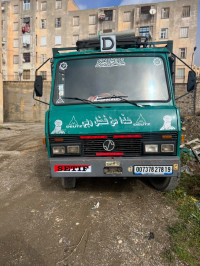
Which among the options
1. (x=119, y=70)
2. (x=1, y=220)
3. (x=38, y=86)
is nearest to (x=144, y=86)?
(x=119, y=70)

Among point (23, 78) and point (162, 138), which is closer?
point (162, 138)

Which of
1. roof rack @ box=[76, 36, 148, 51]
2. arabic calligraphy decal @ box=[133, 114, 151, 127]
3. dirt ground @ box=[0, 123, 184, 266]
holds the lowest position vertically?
dirt ground @ box=[0, 123, 184, 266]

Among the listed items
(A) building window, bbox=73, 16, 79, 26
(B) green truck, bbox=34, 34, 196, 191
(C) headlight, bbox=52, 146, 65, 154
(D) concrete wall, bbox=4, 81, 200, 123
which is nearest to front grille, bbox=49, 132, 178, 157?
(B) green truck, bbox=34, 34, 196, 191

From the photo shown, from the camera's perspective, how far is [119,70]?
376 cm

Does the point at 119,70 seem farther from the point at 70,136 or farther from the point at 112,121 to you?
the point at 70,136

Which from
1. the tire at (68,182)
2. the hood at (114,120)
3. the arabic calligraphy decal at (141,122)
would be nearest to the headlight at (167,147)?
the hood at (114,120)

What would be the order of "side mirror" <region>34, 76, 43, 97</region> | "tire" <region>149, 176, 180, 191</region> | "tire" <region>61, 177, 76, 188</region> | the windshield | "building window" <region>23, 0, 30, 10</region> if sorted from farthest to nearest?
"building window" <region>23, 0, 30, 10</region>
"tire" <region>61, 177, 76, 188</region>
"side mirror" <region>34, 76, 43, 97</region>
"tire" <region>149, 176, 180, 191</region>
the windshield

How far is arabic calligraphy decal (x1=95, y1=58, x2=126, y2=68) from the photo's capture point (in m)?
3.80

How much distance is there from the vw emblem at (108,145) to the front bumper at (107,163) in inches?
6.7

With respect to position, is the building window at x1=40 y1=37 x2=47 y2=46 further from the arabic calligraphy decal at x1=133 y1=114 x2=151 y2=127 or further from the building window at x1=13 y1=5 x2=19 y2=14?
the arabic calligraphy decal at x1=133 y1=114 x2=151 y2=127

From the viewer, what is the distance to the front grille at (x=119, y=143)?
10.9 feet

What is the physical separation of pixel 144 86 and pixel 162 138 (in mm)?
1018

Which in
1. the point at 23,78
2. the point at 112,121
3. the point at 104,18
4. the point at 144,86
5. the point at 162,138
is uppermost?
the point at 104,18

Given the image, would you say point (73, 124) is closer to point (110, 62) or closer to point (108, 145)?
point (108, 145)
